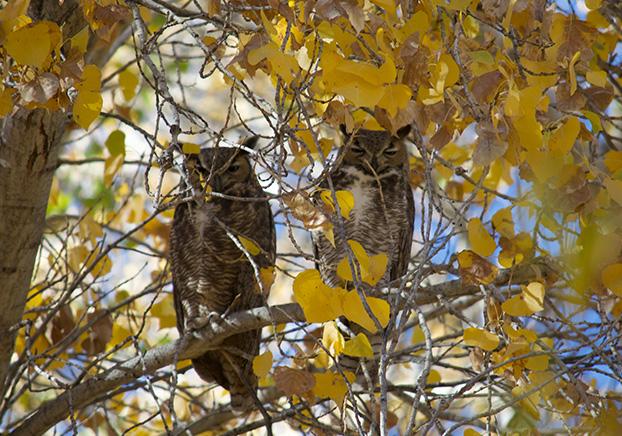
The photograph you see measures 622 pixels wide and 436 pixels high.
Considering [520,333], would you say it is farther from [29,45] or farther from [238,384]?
[238,384]

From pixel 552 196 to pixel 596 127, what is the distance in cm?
26

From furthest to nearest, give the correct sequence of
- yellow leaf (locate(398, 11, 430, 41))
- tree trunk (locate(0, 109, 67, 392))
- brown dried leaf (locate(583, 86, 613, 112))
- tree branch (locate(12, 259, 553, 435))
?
tree trunk (locate(0, 109, 67, 392)) < tree branch (locate(12, 259, 553, 435)) < brown dried leaf (locate(583, 86, 613, 112)) < yellow leaf (locate(398, 11, 430, 41))

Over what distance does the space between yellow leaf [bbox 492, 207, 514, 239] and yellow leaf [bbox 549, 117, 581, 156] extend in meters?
0.42

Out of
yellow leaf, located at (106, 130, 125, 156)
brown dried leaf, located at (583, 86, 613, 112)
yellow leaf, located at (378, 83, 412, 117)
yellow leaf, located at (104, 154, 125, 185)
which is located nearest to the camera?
yellow leaf, located at (378, 83, 412, 117)

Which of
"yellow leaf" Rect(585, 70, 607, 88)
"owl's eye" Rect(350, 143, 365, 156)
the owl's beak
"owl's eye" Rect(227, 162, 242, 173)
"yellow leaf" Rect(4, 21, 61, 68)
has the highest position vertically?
"owl's eye" Rect(227, 162, 242, 173)

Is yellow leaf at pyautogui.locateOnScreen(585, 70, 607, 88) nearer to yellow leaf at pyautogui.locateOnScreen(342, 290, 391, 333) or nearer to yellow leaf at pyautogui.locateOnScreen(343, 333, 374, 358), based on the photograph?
yellow leaf at pyautogui.locateOnScreen(342, 290, 391, 333)

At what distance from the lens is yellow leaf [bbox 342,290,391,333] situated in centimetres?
214

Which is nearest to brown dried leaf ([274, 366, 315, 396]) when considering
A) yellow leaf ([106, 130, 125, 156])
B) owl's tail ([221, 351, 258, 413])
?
owl's tail ([221, 351, 258, 413])

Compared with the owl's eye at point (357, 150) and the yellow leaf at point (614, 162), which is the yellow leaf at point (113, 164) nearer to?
the owl's eye at point (357, 150)

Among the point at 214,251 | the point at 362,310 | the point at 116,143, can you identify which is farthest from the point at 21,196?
the point at 362,310

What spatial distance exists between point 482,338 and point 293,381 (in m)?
0.54

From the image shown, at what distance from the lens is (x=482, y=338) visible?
2.31 metres

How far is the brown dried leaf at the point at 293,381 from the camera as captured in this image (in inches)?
95.3

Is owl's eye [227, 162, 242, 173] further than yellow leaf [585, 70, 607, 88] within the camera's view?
Yes
